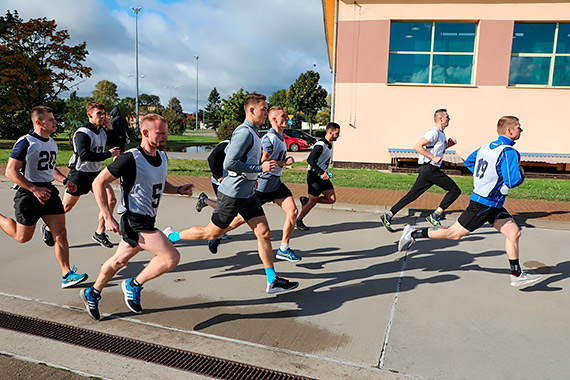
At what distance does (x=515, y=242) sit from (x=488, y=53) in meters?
12.9

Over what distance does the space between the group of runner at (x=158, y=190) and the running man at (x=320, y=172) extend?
0.03m

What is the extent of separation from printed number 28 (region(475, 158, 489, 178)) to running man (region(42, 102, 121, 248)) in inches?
166

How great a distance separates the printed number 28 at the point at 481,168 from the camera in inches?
165

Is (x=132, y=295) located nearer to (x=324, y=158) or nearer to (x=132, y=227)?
(x=132, y=227)

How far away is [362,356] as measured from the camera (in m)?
2.91

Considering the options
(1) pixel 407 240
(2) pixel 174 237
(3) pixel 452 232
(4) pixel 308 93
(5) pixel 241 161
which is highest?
(4) pixel 308 93

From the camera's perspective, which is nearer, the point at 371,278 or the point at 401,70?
Answer: the point at 371,278

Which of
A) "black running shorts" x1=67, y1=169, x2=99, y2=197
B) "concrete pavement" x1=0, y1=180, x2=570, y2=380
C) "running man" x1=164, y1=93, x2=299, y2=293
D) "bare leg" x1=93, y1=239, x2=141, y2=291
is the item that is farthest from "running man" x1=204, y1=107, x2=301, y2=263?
"black running shorts" x1=67, y1=169, x2=99, y2=197

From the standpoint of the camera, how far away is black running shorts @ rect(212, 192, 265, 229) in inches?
153

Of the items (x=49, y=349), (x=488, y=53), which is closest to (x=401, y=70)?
(x=488, y=53)

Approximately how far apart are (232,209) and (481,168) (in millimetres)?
2647

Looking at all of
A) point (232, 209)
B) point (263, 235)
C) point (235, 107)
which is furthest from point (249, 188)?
point (235, 107)

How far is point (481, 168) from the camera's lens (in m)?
4.23

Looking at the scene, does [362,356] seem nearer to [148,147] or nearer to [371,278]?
[371,278]
